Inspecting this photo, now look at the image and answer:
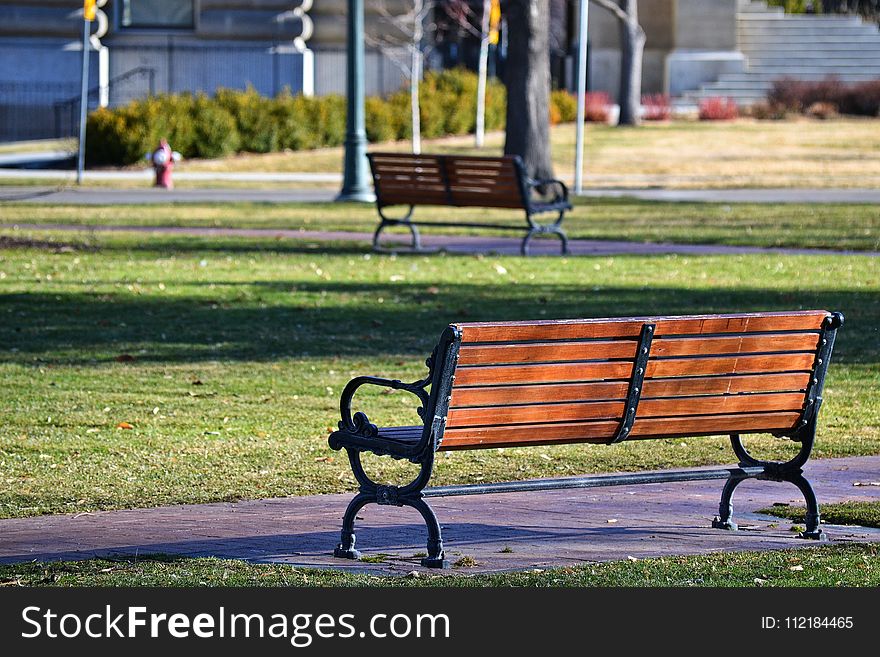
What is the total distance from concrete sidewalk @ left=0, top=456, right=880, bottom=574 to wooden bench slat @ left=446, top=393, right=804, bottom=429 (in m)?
0.50

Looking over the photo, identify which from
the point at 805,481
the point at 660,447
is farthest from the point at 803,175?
the point at 805,481

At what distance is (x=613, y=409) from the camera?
668 centimetres

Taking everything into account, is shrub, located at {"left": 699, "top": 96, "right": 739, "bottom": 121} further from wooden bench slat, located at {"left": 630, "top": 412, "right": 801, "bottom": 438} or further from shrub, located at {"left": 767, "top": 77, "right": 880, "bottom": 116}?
wooden bench slat, located at {"left": 630, "top": 412, "right": 801, "bottom": 438}

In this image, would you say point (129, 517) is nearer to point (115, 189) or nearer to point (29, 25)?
point (115, 189)

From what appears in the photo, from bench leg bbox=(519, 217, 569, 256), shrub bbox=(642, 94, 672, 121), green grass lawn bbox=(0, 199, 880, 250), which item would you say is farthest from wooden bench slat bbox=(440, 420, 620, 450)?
shrub bbox=(642, 94, 672, 121)

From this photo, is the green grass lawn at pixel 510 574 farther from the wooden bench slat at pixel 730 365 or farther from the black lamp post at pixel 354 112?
the black lamp post at pixel 354 112

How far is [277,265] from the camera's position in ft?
55.4

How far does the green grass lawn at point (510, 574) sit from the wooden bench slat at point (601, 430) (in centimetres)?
60

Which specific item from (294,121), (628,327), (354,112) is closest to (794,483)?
(628,327)

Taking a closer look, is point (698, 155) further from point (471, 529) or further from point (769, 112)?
point (471, 529)

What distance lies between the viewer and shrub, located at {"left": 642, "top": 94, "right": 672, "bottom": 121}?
5012cm

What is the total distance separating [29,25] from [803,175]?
55.0ft

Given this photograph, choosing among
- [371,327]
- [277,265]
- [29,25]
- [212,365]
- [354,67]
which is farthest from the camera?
[29,25]

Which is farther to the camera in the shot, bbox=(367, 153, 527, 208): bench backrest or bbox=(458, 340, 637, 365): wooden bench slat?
bbox=(367, 153, 527, 208): bench backrest
